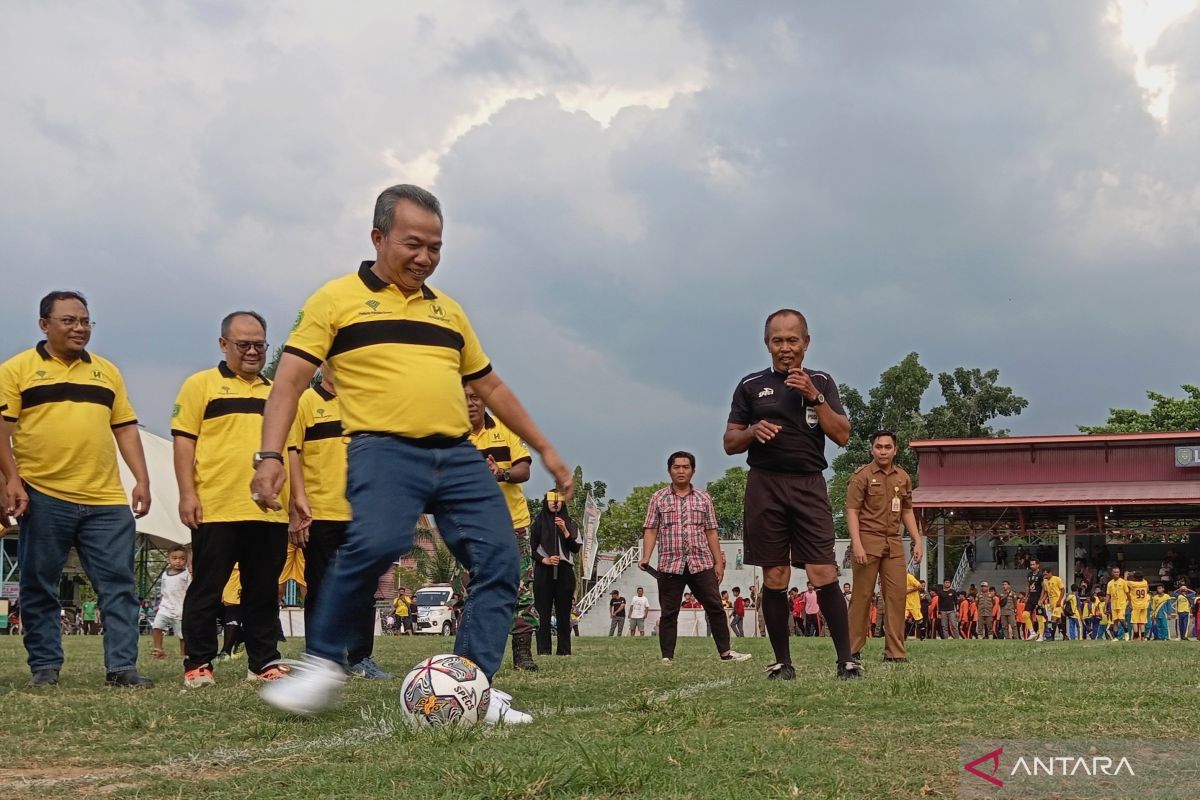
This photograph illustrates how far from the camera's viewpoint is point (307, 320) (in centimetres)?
545

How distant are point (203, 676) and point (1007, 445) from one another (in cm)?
4687

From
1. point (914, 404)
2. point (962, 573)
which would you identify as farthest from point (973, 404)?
point (962, 573)

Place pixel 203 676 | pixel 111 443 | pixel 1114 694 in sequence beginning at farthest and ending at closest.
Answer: pixel 111 443, pixel 203 676, pixel 1114 694

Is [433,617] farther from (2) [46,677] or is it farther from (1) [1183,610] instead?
(2) [46,677]

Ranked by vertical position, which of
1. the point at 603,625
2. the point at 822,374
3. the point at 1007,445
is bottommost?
the point at 603,625

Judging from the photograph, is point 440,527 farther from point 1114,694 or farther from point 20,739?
point 1114,694

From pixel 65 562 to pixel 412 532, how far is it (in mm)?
3933

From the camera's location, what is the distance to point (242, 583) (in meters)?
8.38

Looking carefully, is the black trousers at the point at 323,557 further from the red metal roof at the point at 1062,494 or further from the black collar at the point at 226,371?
the red metal roof at the point at 1062,494

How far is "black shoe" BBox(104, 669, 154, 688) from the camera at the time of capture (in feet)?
26.3

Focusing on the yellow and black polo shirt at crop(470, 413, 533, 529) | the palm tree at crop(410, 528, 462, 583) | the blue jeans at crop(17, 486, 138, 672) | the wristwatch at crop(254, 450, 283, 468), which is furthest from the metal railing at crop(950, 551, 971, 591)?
the wristwatch at crop(254, 450, 283, 468)

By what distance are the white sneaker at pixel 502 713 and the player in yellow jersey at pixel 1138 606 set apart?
91.1 ft

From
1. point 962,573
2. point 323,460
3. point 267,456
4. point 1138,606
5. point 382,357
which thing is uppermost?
point 382,357

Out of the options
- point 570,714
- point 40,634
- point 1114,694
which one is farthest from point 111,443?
point 1114,694
